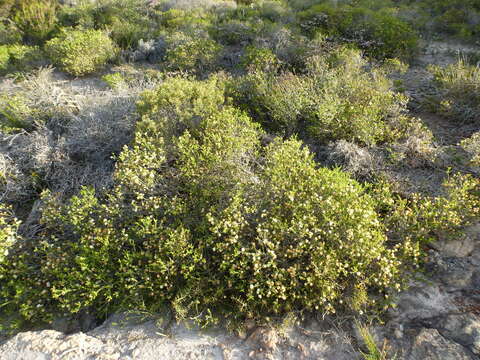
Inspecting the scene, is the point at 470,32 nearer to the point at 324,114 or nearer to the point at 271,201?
the point at 324,114

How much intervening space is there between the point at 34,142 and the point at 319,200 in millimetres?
4326

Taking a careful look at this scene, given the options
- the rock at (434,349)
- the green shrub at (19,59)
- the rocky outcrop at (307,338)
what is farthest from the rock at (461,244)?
the green shrub at (19,59)

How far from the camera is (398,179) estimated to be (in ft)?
12.8

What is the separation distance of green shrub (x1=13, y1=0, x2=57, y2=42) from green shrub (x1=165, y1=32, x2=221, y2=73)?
4692 millimetres

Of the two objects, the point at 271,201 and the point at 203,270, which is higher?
the point at 271,201

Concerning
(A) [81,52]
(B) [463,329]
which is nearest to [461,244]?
(B) [463,329]

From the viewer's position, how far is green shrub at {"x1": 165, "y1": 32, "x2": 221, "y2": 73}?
6.93m

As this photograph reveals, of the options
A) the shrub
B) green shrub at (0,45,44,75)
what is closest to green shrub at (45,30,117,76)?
green shrub at (0,45,44,75)

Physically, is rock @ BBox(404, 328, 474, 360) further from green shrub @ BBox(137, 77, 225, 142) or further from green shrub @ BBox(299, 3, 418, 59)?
green shrub @ BBox(299, 3, 418, 59)

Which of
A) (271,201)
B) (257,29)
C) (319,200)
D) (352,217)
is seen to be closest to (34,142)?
(271,201)

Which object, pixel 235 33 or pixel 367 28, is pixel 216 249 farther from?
pixel 367 28

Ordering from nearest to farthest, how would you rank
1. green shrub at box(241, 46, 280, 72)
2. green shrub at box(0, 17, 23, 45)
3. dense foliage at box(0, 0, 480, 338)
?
dense foliage at box(0, 0, 480, 338)
green shrub at box(241, 46, 280, 72)
green shrub at box(0, 17, 23, 45)

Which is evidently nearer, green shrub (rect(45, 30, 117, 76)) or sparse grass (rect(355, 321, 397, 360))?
sparse grass (rect(355, 321, 397, 360))

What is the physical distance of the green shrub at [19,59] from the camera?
24.8 ft
